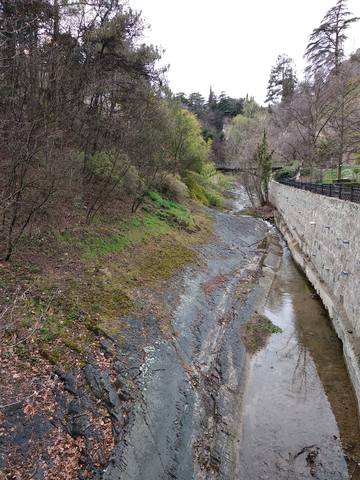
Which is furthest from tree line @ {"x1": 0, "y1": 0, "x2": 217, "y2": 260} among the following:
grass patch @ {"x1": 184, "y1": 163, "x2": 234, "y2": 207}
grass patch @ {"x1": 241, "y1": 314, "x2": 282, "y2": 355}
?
grass patch @ {"x1": 184, "y1": 163, "x2": 234, "y2": 207}

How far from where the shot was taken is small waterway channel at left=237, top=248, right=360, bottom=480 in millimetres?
6164

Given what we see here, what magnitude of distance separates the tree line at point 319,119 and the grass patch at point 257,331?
14.8 meters

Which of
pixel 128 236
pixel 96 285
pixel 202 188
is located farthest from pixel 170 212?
pixel 202 188

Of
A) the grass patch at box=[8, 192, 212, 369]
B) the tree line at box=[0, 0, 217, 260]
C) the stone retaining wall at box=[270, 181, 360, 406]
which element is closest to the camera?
the grass patch at box=[8, 192, 212, 369]

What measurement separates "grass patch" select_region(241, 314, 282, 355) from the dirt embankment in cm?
30

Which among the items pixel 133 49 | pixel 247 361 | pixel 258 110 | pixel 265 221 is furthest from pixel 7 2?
pixel 258 110

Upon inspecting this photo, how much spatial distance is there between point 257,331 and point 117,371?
5.36m

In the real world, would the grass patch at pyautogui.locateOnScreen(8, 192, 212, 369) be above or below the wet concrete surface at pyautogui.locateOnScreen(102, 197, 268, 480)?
above

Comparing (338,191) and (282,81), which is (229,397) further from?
(282,81)

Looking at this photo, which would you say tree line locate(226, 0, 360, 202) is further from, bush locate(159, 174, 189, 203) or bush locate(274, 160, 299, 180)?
bush locate(159, 174, 189, 203)

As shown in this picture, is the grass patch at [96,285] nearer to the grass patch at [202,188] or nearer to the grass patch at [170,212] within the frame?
the grass patch at [170,212]

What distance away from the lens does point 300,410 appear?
24.9ft

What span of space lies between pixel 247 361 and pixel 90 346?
14.6ft

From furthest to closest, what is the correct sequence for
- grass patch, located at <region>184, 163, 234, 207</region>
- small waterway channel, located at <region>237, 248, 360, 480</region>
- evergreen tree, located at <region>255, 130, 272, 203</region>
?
evergreen tree, located at <region>255, 130, 272, 203</region>
grass patch, located at <region>184, 163, 234, 207</region>
small waterway channel, located at <region>237, 248, 360, 480</region>
